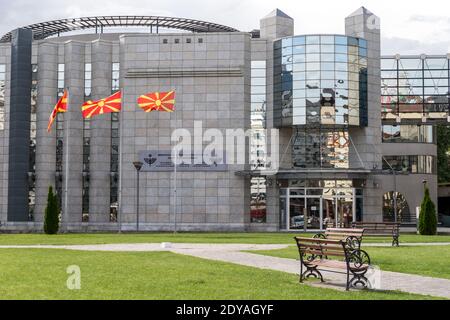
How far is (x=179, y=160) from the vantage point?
50062 mm

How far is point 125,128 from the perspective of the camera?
169 ft

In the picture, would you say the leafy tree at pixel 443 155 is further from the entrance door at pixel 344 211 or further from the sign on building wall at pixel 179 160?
the sign on building wall at pixel 179 160

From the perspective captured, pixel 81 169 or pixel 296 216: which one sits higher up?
pixel 81 169

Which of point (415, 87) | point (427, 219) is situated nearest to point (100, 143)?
point (427, 219)

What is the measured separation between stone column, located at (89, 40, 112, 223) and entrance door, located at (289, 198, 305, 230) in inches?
574

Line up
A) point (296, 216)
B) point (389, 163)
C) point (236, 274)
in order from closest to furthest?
point (236, 274) → point (296, 216) → point (389, 163)

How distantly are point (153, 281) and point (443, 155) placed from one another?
61.7 metres

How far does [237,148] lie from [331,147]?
7352mm

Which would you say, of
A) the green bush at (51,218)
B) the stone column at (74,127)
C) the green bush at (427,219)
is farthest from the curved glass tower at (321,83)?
the green bush at (51,218)

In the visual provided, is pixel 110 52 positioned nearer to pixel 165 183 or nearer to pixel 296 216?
pixel 165 183

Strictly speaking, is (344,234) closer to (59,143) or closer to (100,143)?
(100,143)

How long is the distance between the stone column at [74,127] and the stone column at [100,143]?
3.37 ft

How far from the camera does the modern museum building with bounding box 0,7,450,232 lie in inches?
1940
